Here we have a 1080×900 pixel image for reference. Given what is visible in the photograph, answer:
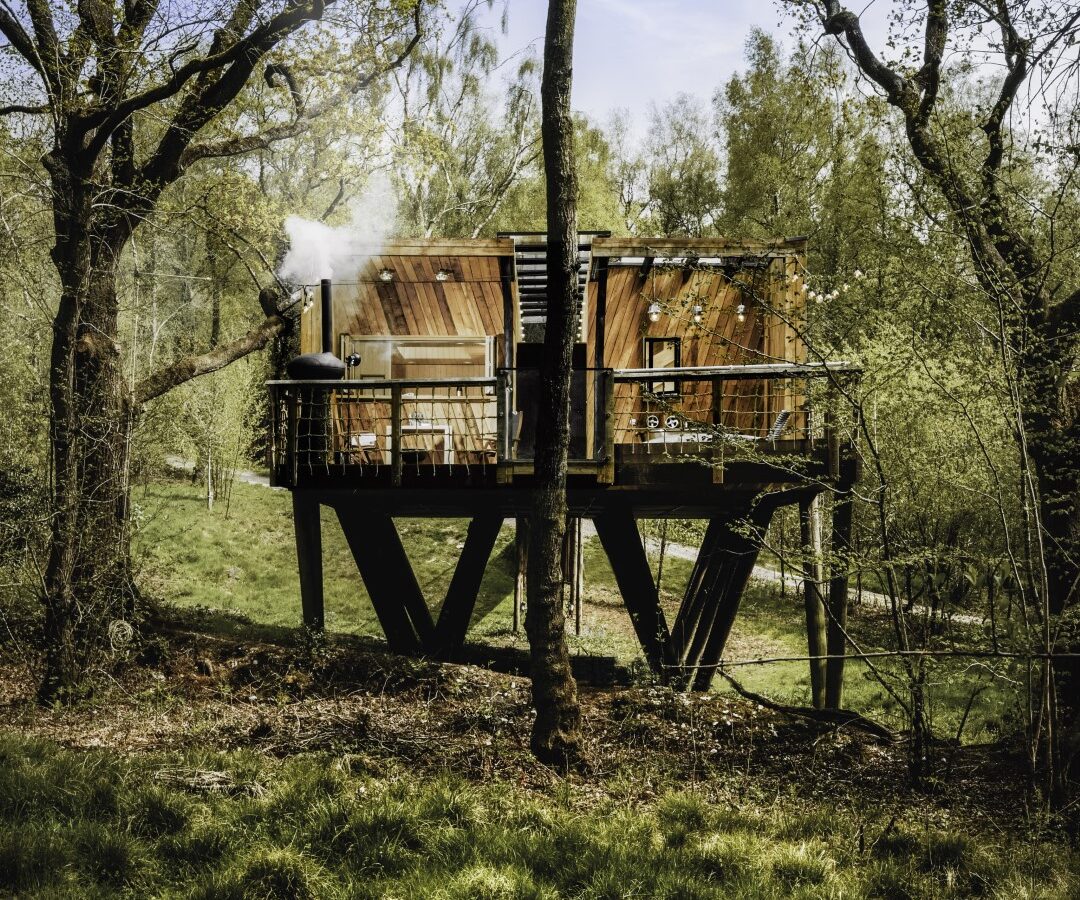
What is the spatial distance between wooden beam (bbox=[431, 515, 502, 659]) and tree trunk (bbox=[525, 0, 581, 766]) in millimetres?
4184

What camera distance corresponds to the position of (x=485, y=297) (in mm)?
13898

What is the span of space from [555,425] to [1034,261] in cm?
416

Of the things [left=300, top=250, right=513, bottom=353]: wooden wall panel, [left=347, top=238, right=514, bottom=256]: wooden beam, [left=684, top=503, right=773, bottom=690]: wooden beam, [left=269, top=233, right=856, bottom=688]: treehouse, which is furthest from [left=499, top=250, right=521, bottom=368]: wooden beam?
[left=684, top=503, right=773, bottom=690]: wooden beam

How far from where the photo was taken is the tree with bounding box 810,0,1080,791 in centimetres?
693

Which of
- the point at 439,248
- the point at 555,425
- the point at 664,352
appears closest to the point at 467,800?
the point at 555,425

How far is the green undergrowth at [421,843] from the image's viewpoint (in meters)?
4.89

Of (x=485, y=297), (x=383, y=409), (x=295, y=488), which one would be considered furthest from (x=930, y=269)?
(x=383, y=409)

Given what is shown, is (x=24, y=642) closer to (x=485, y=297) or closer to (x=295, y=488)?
(x=295, y=488)

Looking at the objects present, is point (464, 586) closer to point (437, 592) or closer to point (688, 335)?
point (688, 335)

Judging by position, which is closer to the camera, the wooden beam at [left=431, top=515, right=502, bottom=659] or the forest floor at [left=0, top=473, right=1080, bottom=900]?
the forest floor at [left=0, top=473, right=1080, bottom=900]

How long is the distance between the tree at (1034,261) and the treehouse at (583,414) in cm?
142

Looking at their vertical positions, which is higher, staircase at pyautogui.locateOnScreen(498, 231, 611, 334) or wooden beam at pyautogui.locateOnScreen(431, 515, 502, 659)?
staircase at pyautogui.locateOnScreen(498, 231, 611, 334)

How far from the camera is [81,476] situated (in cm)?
953

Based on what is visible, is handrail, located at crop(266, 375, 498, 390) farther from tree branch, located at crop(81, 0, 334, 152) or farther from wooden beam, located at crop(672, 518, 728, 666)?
wooden beam, located at crop(672, 518, 728, 666)
